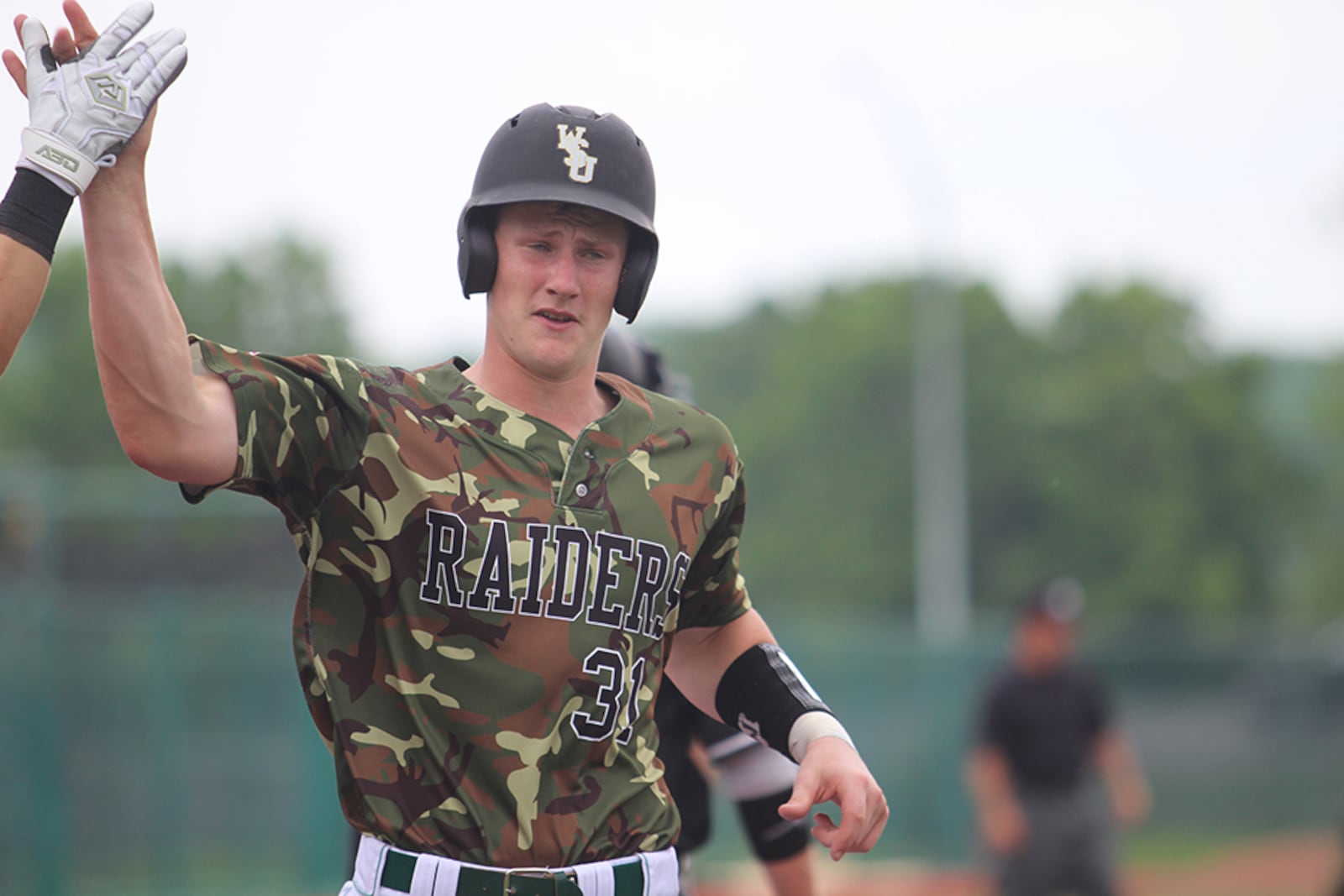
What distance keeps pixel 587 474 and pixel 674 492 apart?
0.21 metres

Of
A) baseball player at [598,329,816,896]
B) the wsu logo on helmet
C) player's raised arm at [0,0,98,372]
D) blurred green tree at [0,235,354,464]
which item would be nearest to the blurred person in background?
baseball player at [598,329,816,896]

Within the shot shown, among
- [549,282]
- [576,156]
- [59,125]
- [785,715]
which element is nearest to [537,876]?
[785,715]

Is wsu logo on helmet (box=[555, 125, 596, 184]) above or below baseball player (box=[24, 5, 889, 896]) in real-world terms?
above

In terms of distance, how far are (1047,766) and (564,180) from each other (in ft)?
25.2

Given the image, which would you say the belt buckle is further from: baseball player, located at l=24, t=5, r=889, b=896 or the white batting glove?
the white batting glove

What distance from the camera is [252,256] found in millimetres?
52000

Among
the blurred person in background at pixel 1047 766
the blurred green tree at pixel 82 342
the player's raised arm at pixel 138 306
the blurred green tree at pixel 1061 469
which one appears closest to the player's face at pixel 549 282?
the player's raised arm at pixel 138 306

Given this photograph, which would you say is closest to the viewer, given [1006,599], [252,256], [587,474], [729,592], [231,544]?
[587,474]

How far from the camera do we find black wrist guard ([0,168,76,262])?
8.25 ft

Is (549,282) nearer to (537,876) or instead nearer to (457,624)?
(457,624)

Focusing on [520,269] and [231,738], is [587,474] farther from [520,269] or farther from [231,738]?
[231,738]

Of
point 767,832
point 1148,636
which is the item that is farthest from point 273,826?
point 1148,636

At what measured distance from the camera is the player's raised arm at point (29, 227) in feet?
8.20

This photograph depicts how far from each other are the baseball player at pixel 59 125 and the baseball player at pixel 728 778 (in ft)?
7.89
